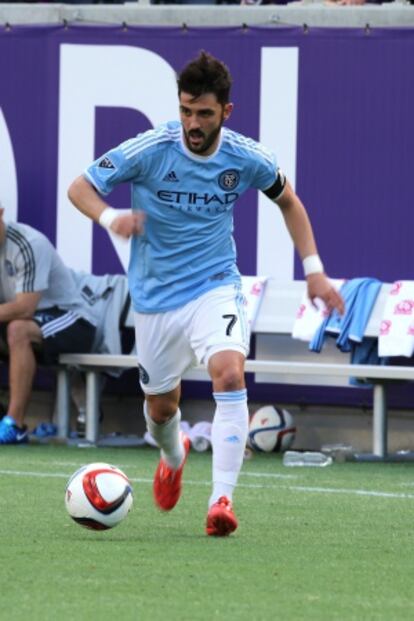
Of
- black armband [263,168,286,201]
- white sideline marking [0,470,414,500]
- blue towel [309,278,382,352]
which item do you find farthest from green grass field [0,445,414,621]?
blue towel [309,278,382,352]

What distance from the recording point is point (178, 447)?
8.59 metres

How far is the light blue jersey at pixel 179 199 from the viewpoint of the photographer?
26.0 ft

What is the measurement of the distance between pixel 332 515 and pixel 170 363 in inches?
47.3

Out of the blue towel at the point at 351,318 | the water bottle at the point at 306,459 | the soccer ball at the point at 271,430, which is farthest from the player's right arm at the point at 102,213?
the soccer ball at the point at 271,430

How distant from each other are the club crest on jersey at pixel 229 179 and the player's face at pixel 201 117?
0.58ft

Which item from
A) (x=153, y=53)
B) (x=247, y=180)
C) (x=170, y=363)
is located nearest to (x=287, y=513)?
(x=170, y=363)

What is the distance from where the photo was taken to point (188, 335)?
8078 mm

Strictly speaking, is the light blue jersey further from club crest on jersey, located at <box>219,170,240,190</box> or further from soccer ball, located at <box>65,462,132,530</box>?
soccer ball, located at <box>65,462,132,530</box>

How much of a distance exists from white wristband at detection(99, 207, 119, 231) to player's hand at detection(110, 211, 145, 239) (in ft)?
0.70

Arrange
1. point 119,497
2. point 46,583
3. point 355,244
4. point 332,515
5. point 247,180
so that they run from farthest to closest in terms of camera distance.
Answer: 1. point 355,244
2. point 332,515
3. point 247,180
4. point 119,497
5. point 46,583

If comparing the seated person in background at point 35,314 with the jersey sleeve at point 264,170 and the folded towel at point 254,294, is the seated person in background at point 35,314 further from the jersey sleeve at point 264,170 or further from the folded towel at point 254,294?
the jersey sleeve at point 264,170

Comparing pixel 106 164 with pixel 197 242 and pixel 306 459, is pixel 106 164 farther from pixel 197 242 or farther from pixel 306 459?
pixel 306 459

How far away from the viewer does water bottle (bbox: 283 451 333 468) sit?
39.6 feet

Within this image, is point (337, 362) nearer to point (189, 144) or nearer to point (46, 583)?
point (189, 144)
